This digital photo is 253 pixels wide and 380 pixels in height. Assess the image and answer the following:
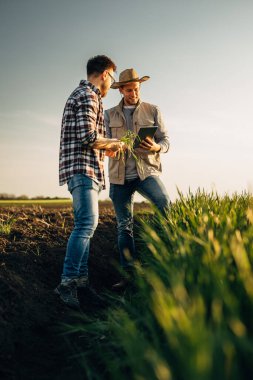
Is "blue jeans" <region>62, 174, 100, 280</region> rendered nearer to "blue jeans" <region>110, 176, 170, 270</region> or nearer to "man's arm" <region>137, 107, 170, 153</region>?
"blue jeans" <region>110, 176, 170, 270</region>

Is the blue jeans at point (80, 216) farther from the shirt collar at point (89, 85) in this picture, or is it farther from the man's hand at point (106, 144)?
the shirt collar at point (89, 85)

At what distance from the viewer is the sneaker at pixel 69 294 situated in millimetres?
3695

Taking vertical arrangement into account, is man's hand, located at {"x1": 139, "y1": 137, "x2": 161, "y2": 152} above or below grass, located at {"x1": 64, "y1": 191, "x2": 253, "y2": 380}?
above

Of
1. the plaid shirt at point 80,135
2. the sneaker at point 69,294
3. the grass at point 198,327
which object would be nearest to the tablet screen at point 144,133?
the plaid shirt at point 80,135

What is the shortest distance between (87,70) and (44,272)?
6.42 ft

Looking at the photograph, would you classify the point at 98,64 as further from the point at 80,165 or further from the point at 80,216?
the point at 80,216

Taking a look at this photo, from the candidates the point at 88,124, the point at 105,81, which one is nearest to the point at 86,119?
the point at 88,124

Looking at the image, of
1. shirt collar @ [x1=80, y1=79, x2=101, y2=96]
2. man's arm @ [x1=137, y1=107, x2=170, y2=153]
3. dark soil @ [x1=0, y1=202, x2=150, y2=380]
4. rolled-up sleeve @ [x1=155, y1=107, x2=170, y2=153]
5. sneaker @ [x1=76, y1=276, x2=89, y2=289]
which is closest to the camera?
dark soil @ [x1=0, y1=202, x2=150, y2=380]

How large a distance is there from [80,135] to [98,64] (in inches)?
27.4

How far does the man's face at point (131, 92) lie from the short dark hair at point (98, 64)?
2.16 ft

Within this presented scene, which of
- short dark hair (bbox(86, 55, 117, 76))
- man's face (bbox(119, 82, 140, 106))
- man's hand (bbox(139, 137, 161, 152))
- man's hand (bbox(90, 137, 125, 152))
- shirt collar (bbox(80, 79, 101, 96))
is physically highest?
short dark hair (bbox(86, 55, 117, 76))

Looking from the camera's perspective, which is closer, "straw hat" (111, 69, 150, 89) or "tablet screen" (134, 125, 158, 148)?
"tablet screen" (134, 125, 158, 148)

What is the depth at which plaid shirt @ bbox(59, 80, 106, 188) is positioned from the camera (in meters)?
3.59

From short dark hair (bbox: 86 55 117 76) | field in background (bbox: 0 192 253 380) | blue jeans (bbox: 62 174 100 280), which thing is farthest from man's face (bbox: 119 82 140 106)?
blue jeans (bbox: 62 174 100 280)
